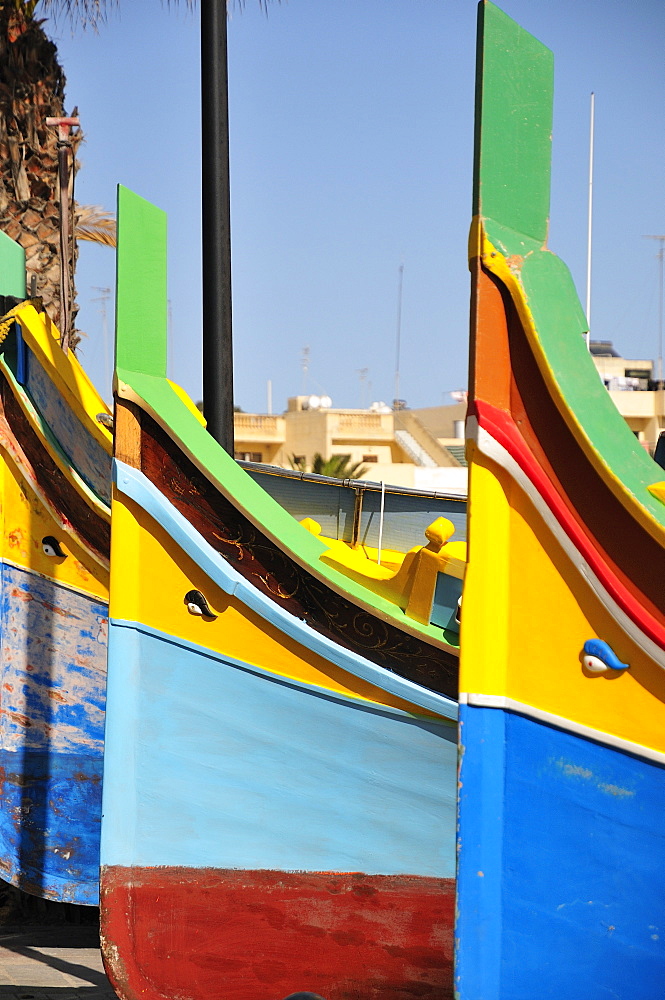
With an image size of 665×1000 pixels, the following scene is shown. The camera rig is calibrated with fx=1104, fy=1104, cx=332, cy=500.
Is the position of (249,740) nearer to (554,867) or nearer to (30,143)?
(554,867)

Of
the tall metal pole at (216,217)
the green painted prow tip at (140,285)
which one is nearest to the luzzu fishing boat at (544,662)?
the green painted prow tip at (140,285)

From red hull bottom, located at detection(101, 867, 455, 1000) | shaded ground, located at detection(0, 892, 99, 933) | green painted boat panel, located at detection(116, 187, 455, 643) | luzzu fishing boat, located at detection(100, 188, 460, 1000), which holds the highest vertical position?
green painted boat panel, located at detection(116, 187, 455, 643)

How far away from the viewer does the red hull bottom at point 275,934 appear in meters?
3.40

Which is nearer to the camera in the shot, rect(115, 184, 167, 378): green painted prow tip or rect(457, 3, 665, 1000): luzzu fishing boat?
rect(457, 3, 665, 1000): luzzu fishing boat

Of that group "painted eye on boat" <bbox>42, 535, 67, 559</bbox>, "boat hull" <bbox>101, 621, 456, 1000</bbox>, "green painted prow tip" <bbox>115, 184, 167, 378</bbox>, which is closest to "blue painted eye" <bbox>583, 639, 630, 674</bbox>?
"boat hull" <bbox>101, 621, 456, 1000</bbox>

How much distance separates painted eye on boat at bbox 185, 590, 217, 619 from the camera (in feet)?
11.2

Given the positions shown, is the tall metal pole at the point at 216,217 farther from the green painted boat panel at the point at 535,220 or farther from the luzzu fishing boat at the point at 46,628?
the green painted boat panel at the point at 535,220

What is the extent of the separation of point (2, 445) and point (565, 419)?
3.24 metres

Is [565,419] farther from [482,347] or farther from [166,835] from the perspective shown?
[166,835]

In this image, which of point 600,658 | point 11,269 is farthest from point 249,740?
point 11,269

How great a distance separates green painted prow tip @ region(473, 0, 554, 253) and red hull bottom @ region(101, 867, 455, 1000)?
2.06 m

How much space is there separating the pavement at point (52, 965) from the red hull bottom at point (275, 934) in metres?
1.11

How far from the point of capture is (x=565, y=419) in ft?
7.69

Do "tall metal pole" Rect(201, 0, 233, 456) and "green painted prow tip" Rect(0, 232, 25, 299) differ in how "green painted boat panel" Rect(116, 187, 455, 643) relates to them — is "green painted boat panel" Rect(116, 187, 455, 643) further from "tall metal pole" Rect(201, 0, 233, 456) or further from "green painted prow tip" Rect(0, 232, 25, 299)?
"green painted prow tip" Rect(0, 232, 25, 299)
